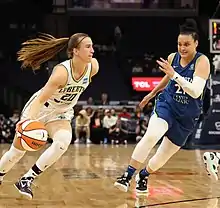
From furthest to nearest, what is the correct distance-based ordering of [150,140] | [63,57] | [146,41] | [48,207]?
[146,41], [63,57], [150,140], [48,207]

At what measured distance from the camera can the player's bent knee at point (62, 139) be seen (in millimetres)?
5109

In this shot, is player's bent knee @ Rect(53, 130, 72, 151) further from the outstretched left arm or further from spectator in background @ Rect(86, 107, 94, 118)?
spectator in background @ Rect(86, 107, 94, 118)

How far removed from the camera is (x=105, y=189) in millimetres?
5949

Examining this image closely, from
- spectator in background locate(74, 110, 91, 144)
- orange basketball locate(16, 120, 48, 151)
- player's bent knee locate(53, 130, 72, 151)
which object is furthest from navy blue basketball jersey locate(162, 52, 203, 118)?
spectator in background locate(74, 110, 91, 144)

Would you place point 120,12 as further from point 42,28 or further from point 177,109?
point 177,109

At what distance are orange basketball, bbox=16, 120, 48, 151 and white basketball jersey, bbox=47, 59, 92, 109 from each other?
393 mm

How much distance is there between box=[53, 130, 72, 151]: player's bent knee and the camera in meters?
5.11

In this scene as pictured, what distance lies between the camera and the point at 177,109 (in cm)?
533

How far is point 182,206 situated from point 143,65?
54.0 ft

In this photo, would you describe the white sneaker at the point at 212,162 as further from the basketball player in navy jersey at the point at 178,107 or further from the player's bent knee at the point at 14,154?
the player's bent knee at the point at 14,154

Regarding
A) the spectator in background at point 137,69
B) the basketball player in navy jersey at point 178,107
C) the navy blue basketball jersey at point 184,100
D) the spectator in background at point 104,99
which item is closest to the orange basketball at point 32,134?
the basketball player in navy jersey at point 178,107

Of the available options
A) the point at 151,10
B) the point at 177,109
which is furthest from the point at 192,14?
the point at 177,109

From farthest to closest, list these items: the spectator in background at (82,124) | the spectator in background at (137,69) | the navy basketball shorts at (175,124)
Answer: the spectator in background at (137,69) < the spectator in background at (82,124) < the navy basketball shorts at (175,124)

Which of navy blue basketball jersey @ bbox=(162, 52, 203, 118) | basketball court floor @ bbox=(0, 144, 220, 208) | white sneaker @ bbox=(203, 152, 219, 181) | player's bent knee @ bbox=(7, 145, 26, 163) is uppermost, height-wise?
navy blue basketball jersey @ bbox=(162, 52, 203, 118)
